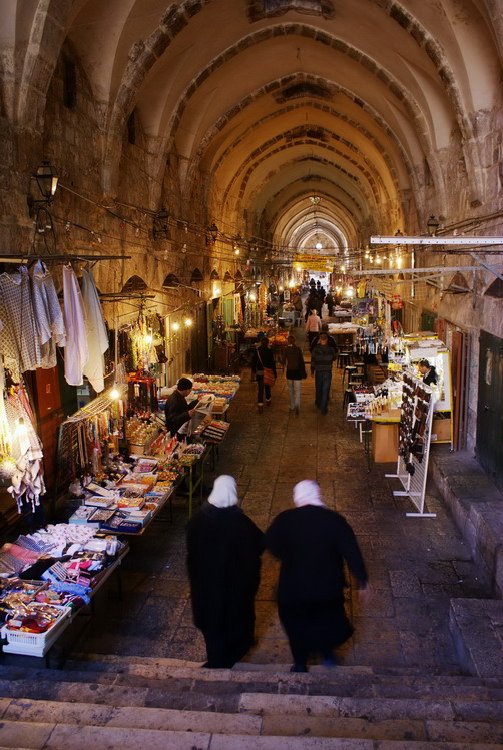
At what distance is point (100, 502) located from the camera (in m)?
6.28

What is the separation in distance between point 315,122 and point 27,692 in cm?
1831

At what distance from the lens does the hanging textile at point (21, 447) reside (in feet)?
18.4

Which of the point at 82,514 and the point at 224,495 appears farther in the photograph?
the point at 82,514

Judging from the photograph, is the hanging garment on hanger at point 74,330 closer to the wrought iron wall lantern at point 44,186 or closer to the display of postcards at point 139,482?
the wrought iron wall lantern at point 44,186

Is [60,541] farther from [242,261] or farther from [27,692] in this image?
[242,261]

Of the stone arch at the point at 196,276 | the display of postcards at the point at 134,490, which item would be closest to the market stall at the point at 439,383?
the display of postcards at the point at 134,490

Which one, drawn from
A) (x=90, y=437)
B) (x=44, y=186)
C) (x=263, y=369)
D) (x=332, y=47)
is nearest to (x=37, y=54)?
(x=44, y=186)

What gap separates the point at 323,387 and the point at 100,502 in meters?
6.51

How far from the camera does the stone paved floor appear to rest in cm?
481

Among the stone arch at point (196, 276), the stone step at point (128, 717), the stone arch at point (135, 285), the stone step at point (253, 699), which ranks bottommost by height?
the stone step at point (253, 699)

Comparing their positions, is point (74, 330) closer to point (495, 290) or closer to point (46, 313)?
point (46, 313)

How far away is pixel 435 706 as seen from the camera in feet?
10.9

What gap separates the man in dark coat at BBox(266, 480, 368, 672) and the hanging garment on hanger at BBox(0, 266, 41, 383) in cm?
286

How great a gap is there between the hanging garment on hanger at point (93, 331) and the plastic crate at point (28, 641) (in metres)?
2.99
